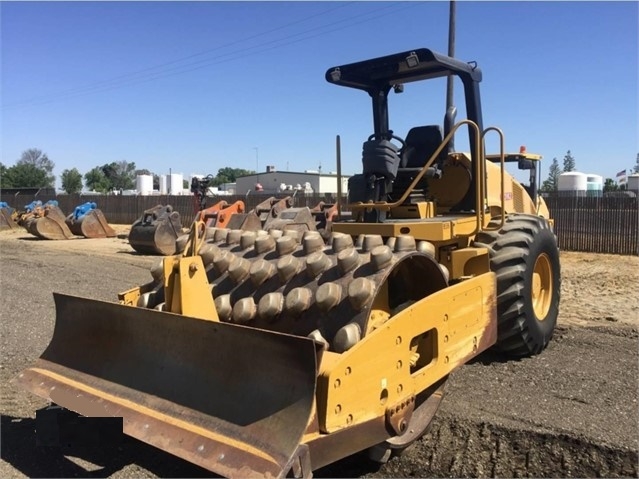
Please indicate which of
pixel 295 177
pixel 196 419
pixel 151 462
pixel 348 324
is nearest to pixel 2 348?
pixel 151 462

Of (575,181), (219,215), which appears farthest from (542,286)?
(575,181)

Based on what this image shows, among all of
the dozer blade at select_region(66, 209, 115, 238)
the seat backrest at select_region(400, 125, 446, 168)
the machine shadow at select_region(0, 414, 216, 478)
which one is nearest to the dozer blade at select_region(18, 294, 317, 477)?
the machine shadow at select_region(0, 414, 216, 478)

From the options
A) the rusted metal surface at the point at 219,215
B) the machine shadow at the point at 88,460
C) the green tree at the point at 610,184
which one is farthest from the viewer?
the green tree at the point at 610,184

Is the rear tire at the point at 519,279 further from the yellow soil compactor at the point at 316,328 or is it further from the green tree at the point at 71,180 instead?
the green tree at the point at 71,180

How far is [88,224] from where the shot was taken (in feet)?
69.7

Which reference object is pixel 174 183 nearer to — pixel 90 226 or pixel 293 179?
pixel 293 179

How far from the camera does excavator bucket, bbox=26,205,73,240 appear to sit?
2075 centimetres

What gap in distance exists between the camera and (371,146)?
4.81 m

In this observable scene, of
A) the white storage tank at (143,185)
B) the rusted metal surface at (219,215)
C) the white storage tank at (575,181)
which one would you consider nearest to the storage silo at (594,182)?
the white storage tank at (575,181)

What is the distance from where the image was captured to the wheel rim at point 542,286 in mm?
5684

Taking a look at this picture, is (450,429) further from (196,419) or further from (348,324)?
(196,419)

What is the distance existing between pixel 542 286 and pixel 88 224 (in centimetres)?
1879

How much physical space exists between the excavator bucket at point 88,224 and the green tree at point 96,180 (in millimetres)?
62628

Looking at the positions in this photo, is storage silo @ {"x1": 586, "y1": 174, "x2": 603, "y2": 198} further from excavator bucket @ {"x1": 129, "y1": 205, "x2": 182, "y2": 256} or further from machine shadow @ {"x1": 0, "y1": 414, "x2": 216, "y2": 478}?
machine shadow @ {"x1": 0, "y1": 414, "x2": 216, "y2": 478}
